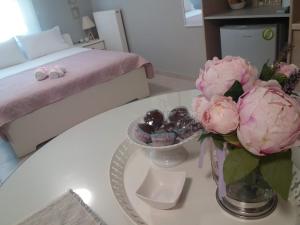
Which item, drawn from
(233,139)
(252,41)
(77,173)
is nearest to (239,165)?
(233,139)

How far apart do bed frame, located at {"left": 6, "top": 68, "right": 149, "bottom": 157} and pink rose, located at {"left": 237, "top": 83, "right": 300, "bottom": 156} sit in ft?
7.03

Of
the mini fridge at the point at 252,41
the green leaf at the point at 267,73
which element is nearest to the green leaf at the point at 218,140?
the green leaf at the point at 267,73

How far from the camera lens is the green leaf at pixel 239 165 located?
0.46 m

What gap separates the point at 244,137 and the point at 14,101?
208cm

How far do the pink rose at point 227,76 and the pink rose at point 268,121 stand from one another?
6 cm

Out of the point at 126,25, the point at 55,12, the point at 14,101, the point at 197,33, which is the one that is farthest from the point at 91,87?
the point at 55,12

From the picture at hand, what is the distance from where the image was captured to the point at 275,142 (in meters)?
0.42

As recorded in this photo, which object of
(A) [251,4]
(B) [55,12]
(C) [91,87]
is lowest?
(C) [91,87]

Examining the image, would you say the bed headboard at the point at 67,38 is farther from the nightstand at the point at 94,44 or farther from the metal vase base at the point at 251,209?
the metal vase base at the point at 251,209

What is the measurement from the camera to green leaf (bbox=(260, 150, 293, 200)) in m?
0.45

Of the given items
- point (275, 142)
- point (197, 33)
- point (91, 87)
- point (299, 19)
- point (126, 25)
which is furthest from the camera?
point (126, 25)

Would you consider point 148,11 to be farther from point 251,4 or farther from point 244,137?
point 244,137

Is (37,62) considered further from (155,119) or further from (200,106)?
(200,106)

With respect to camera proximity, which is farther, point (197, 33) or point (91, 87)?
point (197, 33)
